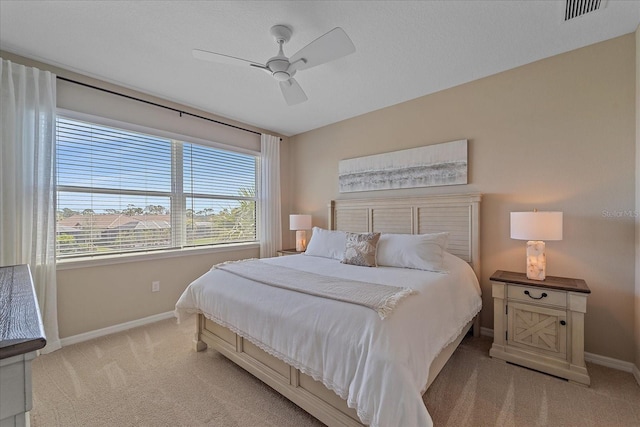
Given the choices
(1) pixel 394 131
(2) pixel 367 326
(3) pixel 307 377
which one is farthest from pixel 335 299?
(1) pixel 394 131

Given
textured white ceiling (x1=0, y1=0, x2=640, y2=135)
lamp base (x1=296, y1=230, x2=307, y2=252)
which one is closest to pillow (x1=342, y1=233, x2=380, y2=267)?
lamp base (x1=296, y1=230, x2=307, y2=252)

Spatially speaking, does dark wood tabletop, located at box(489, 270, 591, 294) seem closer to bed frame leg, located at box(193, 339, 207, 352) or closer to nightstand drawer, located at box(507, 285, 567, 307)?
nightstand drawer, located at box(507, 285, 567, 307)

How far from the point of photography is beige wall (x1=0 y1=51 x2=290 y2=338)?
2.73 meters

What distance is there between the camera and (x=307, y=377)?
5.55ft

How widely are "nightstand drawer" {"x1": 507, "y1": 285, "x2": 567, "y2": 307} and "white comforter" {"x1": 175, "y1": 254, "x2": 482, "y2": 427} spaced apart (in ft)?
1.04

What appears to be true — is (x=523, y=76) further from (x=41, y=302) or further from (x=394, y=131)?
(x=41, y=302)

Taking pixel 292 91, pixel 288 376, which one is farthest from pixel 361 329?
pixel 292 91

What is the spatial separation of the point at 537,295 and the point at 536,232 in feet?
1.65

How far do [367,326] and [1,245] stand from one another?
119 inches

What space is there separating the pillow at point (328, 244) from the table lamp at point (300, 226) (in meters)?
0.77

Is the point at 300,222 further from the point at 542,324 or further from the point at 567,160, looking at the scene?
the point at 567,160

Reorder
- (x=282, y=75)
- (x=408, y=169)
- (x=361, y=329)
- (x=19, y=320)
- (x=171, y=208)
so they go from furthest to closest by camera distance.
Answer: (x=171, y=208) < (x=408, y=169) < (x=282, y=75) < (x=361, y=329) < (x=19, y=320)

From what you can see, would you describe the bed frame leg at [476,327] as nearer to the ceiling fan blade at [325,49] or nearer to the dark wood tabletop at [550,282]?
the dark wood tabletop at [550,282]

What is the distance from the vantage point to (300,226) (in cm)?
423
